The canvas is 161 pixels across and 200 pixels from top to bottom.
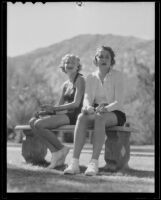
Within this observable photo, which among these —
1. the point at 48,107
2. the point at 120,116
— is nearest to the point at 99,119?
the point at 120,116

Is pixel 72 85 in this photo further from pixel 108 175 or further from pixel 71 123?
pixel 108 175

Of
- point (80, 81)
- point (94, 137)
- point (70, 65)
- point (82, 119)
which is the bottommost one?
point (94, 137)

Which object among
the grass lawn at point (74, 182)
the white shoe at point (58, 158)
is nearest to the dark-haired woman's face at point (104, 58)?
the white shoe at point (58, 158)

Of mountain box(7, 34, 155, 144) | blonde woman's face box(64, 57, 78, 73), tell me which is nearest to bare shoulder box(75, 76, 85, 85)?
blonde woman's face box(64, 57, 78, 73)

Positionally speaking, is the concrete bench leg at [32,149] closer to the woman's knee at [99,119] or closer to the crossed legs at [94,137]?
the crossed legs at [94,137]

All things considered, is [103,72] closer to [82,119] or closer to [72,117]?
[72,117]

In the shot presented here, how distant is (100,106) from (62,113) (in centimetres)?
68

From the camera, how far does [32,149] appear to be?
5672mm

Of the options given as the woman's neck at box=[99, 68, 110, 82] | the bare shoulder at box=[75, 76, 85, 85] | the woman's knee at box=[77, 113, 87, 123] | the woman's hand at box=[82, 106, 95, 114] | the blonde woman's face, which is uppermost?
the blonde woman's face

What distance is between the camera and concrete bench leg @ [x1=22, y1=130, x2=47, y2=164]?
223 inches

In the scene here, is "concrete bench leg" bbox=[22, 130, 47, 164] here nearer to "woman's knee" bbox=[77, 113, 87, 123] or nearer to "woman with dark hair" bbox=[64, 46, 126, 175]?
"woman with dark hair" bbox=[64, 46, 126, 175]

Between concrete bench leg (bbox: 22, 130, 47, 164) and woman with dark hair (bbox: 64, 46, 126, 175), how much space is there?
1.18 meters
